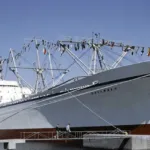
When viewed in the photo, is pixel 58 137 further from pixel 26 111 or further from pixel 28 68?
pixel 28 68

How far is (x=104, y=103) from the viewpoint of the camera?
23375mm

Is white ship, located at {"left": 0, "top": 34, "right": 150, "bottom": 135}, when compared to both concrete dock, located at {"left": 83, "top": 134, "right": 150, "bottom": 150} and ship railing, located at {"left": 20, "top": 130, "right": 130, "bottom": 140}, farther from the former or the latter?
concrete dock, located at {"left": 83, "top": 134, "right": 150, "bottom": 150}

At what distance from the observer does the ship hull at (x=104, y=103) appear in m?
21.8

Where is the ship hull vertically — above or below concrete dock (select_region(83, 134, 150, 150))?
above

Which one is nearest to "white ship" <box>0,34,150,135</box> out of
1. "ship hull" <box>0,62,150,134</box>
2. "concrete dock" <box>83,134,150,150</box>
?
"ship hull" <box>0,62,150,134</box>

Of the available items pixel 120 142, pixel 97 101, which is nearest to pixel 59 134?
pixel 97 101

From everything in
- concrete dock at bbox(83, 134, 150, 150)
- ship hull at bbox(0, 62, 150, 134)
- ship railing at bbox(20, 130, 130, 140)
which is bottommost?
concrete dock at bbox(83, 134, 150, 150)

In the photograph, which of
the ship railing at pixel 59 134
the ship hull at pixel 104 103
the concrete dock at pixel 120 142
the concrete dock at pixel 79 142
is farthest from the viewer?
the ship railing at pixel 59 134

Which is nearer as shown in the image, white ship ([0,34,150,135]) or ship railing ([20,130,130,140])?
white ship ([0,34,150,135])

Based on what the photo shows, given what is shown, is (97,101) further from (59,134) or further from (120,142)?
(120,142)

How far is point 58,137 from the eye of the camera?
82.5 feet

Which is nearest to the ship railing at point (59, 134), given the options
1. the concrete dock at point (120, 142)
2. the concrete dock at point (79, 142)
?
the concrete dock at point (79, 142)

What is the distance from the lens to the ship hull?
21.8 metres

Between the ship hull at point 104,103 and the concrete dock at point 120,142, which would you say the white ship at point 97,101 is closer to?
the ship hull at point 104,103
